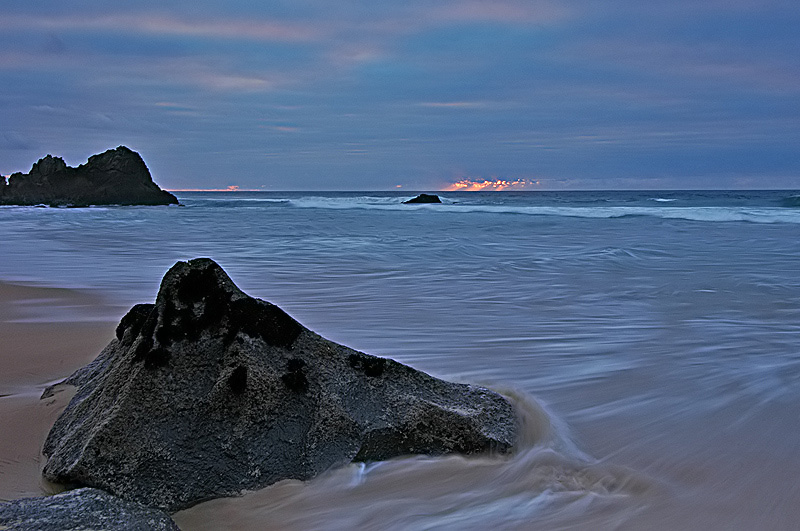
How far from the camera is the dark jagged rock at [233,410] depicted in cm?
230

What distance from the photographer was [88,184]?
55406 mm

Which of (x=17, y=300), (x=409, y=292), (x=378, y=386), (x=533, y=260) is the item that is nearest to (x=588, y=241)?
(x=533, y=260)

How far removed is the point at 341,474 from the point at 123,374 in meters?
0.96

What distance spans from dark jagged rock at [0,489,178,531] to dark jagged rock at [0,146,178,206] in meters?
57.3

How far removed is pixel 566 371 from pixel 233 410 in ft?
7.76

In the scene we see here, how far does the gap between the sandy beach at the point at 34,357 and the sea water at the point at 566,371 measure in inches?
13.1

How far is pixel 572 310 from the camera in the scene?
6293 mm

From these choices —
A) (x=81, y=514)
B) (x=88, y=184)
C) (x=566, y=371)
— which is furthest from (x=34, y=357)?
(x=88, y=184)

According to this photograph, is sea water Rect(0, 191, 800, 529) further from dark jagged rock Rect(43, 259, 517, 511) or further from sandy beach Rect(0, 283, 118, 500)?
sandy beach Rect(0, 283, 118, 500)

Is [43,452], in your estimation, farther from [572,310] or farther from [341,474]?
[572,310]

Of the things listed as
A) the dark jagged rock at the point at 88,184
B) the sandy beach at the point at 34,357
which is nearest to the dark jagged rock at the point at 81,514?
the sandy beach at the point at 34,357

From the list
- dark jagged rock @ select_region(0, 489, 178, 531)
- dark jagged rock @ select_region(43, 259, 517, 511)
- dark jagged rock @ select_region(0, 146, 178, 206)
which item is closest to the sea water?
dark jagged rock @ select_region(43, 259, 517, 511)

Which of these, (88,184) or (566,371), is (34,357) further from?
(88,184)

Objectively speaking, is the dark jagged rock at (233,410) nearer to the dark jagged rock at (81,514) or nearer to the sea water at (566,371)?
the sea water at (566,371)
